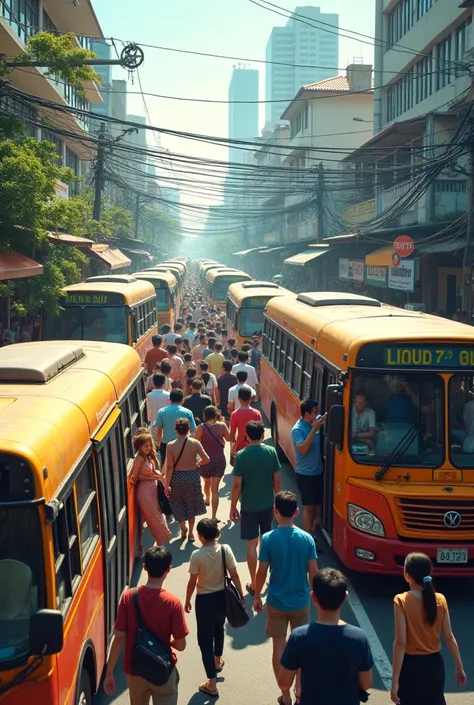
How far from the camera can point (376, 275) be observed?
28891 millimetres

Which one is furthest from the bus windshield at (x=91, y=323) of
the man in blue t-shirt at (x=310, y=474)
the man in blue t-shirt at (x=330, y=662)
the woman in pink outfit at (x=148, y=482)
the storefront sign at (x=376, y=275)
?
the storefront sign at (x=376, y=275)

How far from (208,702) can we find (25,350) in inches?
120

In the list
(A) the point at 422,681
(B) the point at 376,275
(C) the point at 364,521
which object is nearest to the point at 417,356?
(C) the point at 364,521

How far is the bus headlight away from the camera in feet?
26.1

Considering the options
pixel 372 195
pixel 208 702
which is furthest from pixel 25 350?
pixel 372 195

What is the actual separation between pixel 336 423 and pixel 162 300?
22.9 m

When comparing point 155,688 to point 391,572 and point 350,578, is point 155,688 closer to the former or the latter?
point 391,572

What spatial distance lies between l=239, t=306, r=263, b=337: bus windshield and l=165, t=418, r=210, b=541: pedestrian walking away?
13044mm

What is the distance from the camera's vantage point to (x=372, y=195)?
1720 inches

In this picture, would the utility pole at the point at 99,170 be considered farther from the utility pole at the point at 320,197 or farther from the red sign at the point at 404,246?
the red sign at the point at 404,246

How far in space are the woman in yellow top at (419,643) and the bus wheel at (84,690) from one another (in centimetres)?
177

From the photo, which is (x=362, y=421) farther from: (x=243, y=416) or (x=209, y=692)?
(x=209, y=692)

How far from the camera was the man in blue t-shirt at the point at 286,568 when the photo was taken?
5.95m

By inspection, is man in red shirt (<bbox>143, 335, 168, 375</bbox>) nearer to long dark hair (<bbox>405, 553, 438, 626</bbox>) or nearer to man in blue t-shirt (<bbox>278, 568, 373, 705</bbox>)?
long dark hair (<bbox>405, 553, 438, 626</bbox>)
